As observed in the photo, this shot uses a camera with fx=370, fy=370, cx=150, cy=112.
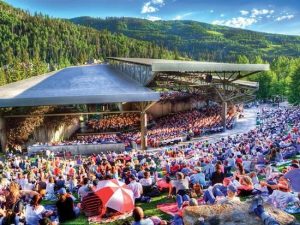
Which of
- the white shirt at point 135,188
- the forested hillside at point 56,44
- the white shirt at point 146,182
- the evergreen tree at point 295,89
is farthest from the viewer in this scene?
the forested hillside at point 56,44

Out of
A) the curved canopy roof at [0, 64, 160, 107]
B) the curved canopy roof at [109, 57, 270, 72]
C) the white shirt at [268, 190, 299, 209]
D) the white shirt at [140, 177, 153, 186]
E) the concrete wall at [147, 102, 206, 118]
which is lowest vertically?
the concrete wall at [147, 102, 206, 118]

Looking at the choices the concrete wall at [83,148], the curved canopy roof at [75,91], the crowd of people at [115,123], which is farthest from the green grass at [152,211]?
the crowd of people at [115,123]

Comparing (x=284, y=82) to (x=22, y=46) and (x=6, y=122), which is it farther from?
(x=22, y=46)

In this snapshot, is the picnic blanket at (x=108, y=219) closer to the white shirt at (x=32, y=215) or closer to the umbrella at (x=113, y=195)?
the umbrella at (x=113, y=195)

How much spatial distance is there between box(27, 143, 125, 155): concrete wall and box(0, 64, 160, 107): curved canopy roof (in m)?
3.15

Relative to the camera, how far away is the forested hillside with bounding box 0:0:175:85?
147 meters

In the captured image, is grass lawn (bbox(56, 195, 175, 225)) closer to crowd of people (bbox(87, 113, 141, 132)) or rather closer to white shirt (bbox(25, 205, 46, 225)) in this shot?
white shirt (bbox(25, 205, 46, 225))

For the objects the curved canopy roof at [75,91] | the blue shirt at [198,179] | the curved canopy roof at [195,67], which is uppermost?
the curved canopy roof at [195,67]

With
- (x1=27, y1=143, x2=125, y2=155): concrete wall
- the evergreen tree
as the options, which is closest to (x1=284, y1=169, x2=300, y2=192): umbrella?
(x1=27, y1=143, x2=125, y2=155): concrete wall

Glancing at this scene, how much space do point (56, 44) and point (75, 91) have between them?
14059cm

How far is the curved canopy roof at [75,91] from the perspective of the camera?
84.7ft

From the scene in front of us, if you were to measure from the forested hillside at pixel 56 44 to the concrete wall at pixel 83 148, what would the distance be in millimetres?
106303

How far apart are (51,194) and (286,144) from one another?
11.6 m

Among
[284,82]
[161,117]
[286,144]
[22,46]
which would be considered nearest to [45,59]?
[22,46]
